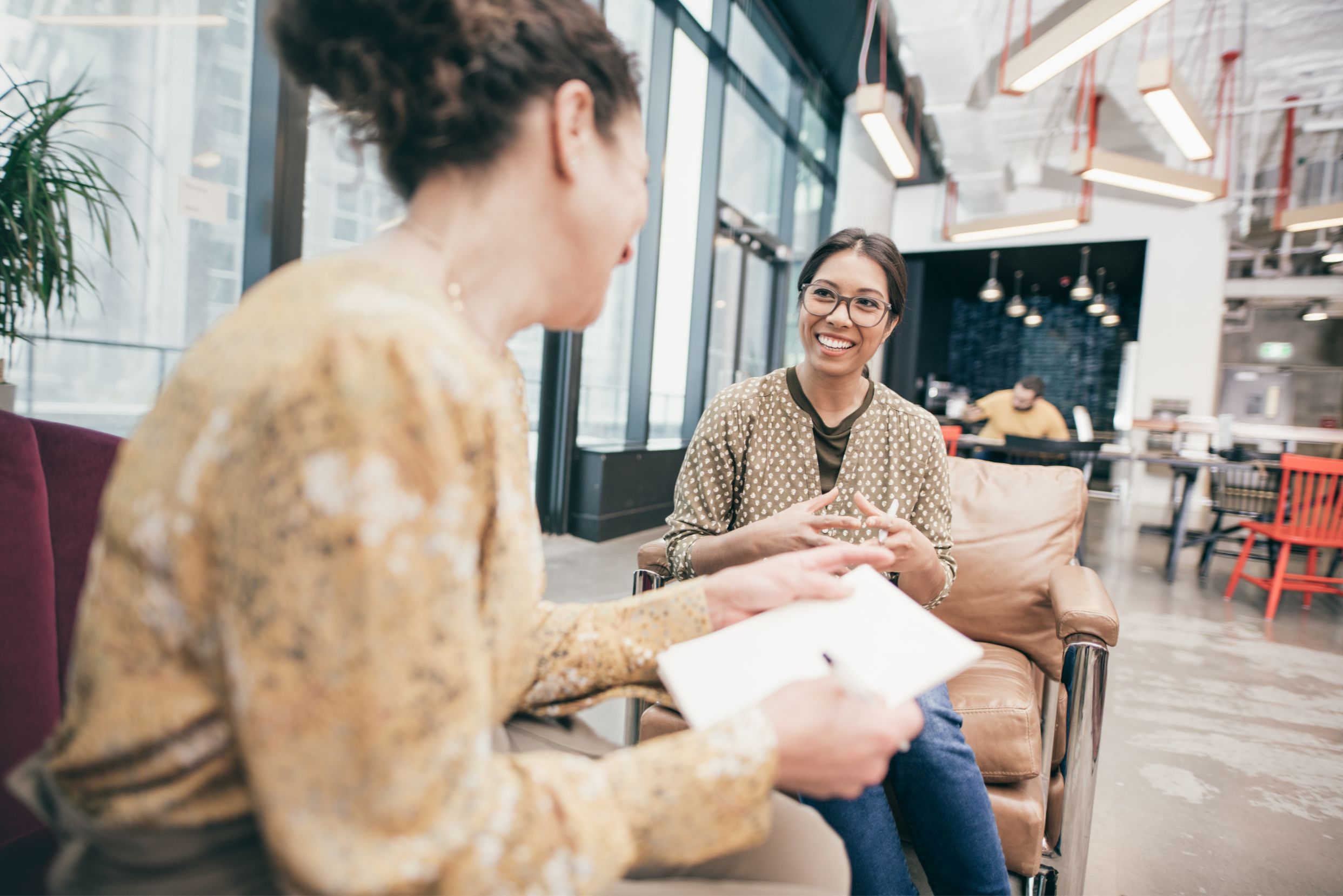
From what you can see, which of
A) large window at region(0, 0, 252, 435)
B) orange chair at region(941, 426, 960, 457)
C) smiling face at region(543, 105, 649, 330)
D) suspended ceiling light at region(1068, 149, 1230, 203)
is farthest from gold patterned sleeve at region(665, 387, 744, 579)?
suspended ceiling light at region(1068, 149, 1230, 203)

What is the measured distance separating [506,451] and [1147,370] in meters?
10.1

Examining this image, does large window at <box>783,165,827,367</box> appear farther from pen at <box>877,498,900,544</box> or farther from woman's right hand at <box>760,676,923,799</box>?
woman's right hand at <box>760,676,923,799</box>

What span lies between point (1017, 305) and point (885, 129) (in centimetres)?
636

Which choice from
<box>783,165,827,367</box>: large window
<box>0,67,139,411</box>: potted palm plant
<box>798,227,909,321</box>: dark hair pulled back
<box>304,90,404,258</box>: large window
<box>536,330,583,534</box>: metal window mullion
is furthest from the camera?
<box>783,165,827,367</box>: large window

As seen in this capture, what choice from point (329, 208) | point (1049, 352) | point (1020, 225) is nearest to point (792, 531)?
point (329, 208)

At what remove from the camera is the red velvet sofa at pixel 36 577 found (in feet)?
2.73

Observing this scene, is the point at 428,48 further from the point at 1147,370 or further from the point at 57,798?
the point at 1147,370

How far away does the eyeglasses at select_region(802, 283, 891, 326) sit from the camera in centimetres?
155

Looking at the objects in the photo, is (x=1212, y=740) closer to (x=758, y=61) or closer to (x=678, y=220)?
(x=678, y=220)

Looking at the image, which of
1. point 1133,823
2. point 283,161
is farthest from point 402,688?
point 283,161

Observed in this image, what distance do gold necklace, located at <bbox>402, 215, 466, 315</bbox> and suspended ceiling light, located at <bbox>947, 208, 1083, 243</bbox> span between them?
8637 millimetres

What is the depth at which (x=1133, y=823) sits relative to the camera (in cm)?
189

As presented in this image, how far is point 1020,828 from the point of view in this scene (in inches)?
51.6

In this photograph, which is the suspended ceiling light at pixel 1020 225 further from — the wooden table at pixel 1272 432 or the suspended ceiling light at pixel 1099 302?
the suspended ceiling light at pixel 1099 302
